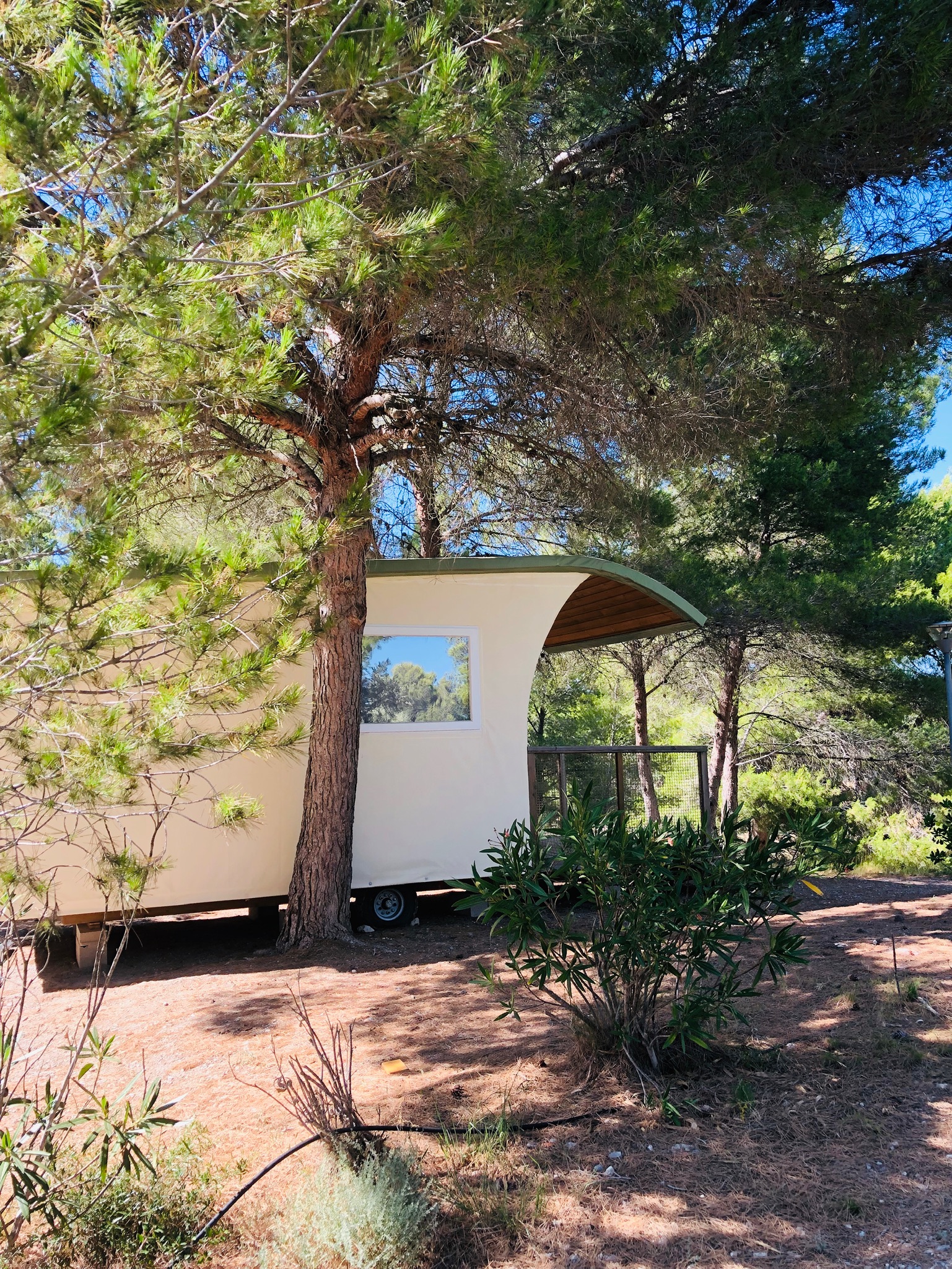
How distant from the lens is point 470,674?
24.3 ft

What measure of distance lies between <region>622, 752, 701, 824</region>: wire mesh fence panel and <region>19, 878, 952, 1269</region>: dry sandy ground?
9.86ft

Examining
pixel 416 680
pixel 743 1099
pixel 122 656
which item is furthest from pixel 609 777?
pixel 122 656

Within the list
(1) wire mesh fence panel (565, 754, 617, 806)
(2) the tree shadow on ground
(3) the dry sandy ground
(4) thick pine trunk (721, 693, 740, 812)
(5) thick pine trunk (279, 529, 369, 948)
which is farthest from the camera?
(4) thick pine trunk (721, 693, 740, 812)

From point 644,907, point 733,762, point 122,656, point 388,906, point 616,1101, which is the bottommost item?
point 616,1101

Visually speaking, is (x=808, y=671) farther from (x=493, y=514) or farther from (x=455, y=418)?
(x=455, y=418)

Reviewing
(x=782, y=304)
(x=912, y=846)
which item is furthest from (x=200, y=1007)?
(x=912, y=846)

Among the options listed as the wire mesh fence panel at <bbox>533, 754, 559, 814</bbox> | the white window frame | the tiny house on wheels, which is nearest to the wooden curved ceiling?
the tiny house on wheels

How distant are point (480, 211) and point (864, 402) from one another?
13.1 feet

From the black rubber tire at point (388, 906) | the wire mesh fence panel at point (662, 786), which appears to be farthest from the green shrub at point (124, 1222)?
the wire mesh fence panel at point (662, 786)

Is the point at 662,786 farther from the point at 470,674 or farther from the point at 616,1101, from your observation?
the point at 616,1101

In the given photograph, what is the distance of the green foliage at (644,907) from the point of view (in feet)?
11.4

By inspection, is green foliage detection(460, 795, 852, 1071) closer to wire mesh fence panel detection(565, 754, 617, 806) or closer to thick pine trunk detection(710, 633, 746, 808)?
wire mesh fence panel detection(565, 754, 617, 806)

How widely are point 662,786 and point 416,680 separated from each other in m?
6.40

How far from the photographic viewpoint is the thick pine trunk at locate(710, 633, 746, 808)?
13336 millimetres
